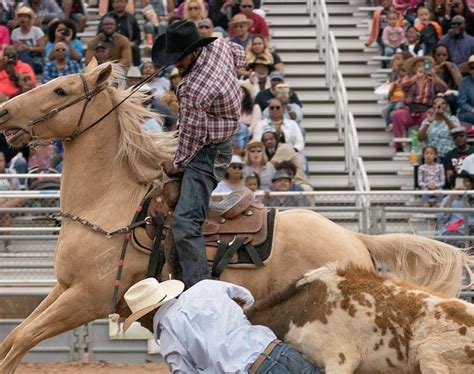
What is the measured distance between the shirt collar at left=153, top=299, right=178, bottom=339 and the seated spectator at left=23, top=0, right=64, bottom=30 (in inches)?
433

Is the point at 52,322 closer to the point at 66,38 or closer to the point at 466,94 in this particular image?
the point at 66,38

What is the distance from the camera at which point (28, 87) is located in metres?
14.4

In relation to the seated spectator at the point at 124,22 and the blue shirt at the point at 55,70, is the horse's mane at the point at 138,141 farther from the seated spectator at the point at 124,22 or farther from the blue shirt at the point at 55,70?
the seated spectator at the point at 124,22

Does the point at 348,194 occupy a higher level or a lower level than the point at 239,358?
lower

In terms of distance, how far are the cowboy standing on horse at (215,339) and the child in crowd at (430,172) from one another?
7488 millimetres

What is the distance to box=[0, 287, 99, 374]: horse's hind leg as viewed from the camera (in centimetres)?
762

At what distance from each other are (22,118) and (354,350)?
3316 millimetres

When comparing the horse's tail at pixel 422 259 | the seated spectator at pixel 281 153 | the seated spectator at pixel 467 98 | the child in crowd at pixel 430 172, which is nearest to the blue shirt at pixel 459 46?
the seated spectator at pixel 467 98

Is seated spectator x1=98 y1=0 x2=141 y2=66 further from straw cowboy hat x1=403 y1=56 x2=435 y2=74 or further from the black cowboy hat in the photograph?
the black cowboy hat

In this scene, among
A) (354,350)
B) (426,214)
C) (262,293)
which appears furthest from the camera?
(426,214)

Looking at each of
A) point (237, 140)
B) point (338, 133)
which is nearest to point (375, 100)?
point (338, 133)

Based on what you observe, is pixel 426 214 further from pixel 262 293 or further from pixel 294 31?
pixel 294 31

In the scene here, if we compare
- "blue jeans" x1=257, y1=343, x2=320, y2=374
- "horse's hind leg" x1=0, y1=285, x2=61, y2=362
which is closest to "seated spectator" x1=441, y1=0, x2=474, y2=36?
"horse's hind leg" x1=0, y1=285, x2=61, y2=362

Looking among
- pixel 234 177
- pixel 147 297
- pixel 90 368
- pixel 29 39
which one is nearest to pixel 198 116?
pixel 147 297
